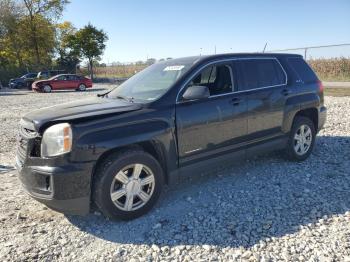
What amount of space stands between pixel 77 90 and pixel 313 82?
22632 mm

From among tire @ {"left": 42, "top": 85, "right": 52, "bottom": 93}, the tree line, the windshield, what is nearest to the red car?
tire @ {"left": 42, "top": 85, "right": 52, "bottom": 93}

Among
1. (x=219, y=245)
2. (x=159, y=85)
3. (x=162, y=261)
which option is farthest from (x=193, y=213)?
(x=159, y=85)

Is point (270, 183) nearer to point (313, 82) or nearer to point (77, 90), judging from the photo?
point (313, 82)

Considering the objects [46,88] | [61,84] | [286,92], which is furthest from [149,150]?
[61,84]

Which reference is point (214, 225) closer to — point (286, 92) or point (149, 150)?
point (149, 150)

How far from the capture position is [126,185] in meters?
3.59

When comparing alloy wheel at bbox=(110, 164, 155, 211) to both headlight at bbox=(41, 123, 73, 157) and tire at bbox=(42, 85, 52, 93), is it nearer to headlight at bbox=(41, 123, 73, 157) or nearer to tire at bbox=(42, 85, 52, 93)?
headlight at bbox=(41, 123, 73, 157)

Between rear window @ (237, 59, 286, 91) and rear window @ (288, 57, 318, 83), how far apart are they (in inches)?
Answer: 15.6

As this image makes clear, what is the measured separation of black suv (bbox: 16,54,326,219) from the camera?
10.8 ft

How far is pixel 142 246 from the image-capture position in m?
3.22

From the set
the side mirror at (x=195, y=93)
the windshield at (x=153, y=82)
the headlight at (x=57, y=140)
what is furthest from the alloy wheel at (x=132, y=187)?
the side mirror at (x=195, y=93)

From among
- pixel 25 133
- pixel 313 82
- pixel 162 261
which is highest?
pixel 313 82

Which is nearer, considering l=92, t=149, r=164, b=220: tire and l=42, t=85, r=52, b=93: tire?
l=92, t=149, r=164, b=220: tire

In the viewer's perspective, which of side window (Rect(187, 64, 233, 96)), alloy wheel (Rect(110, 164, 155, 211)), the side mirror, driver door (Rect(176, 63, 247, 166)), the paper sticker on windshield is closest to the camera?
alloy wheel (Rect(110, 164, 155, 211))
